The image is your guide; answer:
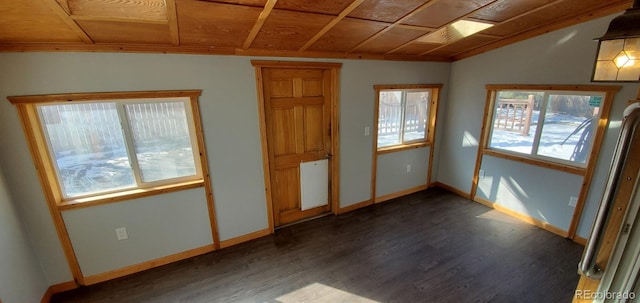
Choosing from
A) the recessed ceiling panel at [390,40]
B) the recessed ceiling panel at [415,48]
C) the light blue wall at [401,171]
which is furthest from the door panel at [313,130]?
the recessed ceiling panel at [415,48]

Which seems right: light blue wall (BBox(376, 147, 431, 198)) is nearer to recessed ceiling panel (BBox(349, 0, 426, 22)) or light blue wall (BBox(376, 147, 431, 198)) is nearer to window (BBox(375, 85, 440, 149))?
window (BBox(375, 85, 440, 149))

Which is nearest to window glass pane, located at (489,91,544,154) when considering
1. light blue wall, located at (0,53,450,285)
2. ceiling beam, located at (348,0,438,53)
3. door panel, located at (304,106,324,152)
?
light blue wall, located at (0,53,450,285)

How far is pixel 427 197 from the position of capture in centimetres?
413

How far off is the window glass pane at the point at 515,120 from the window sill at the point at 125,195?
156 inches

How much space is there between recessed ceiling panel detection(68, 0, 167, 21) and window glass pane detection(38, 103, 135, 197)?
1.00 metres

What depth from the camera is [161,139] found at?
249 centimetres

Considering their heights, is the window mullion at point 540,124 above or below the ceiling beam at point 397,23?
below

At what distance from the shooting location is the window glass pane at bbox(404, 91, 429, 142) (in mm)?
3955

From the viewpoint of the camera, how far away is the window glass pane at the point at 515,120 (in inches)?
127

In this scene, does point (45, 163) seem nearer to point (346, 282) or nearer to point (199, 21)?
point (199, 21)

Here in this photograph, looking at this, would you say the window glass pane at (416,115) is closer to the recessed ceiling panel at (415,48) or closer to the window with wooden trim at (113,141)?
the recessed ceiling panel at (415,48)

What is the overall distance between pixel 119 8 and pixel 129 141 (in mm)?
1302

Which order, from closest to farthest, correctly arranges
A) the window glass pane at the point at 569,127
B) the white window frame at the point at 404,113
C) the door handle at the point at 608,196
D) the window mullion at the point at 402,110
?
the door handle at the point at 608,196
the window glass pane at the point at 569,127
the white window frame at the point at 404,113
the window mullion at the point at 402,110

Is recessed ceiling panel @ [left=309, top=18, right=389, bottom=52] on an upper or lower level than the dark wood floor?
upper
